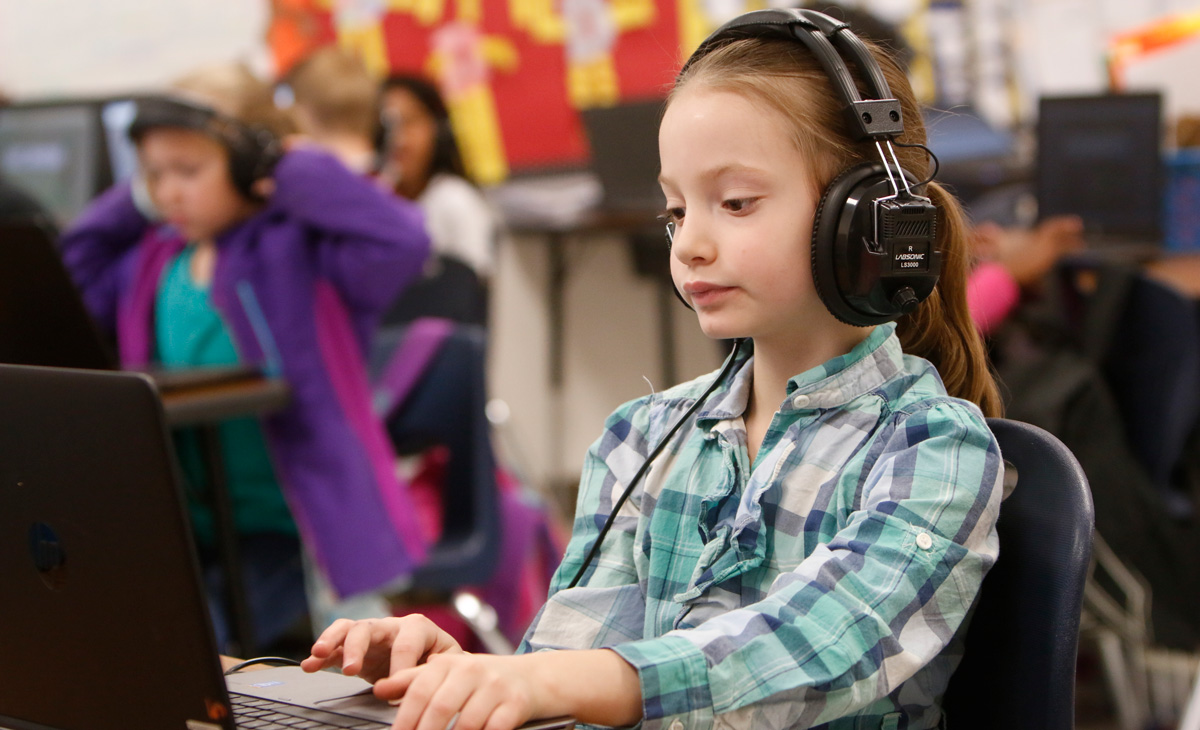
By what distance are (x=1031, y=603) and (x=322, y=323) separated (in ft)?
4.28

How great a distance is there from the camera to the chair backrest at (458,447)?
1.98 metres

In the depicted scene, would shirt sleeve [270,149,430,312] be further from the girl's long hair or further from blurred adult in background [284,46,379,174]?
the girl's long hair

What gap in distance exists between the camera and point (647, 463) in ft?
2.61

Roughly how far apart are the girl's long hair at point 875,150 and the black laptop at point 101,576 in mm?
387

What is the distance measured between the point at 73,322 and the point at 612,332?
2.80 metres

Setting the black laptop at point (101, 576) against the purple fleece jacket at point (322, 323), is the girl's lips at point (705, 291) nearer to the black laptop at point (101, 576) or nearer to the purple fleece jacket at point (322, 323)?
the black laptop at point (101, 576)

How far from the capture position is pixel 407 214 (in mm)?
1858

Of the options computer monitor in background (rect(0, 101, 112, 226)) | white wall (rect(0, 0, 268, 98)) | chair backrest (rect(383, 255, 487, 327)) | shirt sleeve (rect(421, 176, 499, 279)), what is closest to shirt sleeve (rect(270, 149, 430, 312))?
chair backrest (rect(383, 255, 487, 327))

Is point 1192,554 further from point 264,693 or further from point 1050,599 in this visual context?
point 264,693

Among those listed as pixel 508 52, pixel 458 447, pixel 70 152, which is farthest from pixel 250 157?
pixel 508 52

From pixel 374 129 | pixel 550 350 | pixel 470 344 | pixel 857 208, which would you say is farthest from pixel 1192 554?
pixel 550 350

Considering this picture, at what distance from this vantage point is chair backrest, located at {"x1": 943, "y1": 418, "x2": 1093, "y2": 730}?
0.66 meters

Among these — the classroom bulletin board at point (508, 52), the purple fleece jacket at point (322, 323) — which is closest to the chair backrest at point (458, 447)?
the purple fleece jacket at point (322, 323)

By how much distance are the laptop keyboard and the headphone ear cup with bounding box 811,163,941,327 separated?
0.36 m
